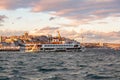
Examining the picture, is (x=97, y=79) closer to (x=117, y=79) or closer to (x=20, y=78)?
(x=117, y=79)

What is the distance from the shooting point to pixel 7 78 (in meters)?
39.6

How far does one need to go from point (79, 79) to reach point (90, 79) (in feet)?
4.11

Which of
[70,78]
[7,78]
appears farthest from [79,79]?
[7,78]

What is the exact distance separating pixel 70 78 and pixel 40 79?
3161 mm

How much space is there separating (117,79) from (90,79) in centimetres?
282

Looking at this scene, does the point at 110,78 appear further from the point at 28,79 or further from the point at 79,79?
the point at 28,79

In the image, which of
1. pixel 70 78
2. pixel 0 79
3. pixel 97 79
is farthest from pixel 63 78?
pixel 0 79

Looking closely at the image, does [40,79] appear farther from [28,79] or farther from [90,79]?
[90,79]

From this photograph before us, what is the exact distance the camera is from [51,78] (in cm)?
4016

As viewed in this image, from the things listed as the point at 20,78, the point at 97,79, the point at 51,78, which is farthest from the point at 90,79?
the point at 20,78

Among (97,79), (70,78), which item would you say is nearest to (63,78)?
(70,78)

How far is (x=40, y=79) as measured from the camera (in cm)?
3909

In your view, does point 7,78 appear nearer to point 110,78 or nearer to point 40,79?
point 40,79

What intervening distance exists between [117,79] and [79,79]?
3.89 m
